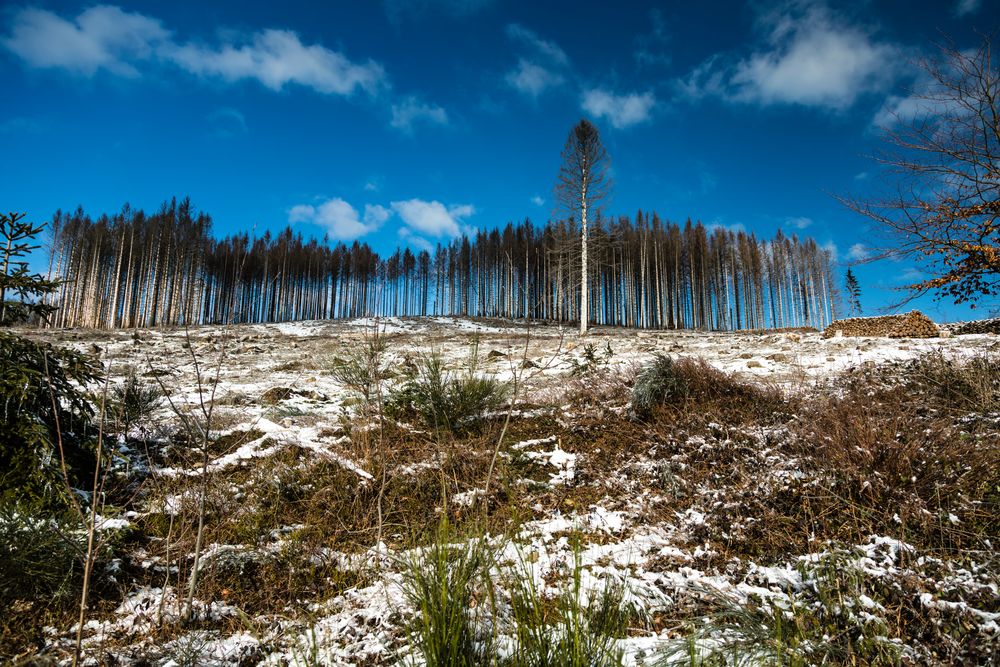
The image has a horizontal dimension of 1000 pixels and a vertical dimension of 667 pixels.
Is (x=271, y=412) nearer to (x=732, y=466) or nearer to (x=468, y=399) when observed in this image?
(x=468, y=399)

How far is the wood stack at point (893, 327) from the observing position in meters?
10.8

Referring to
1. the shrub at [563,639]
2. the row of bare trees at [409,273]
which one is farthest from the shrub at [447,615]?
the row of bare trees at [409,273]

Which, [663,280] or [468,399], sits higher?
[663,280]

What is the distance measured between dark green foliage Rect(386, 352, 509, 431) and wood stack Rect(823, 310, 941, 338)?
10649mm

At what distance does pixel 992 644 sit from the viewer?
2045mm

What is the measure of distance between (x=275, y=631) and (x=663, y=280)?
46079 mm

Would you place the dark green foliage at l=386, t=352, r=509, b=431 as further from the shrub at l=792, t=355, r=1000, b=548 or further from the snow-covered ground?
the shrub at l=792, t=355, r=1000, b=548

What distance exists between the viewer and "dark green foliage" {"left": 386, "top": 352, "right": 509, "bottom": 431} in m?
5.20

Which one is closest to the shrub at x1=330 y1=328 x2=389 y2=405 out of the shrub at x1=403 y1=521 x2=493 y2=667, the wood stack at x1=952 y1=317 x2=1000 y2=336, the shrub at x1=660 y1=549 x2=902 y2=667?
the shrub at x1=403 y1=521 x2=493 y2=667

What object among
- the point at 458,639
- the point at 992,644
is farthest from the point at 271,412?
the point at 992,644

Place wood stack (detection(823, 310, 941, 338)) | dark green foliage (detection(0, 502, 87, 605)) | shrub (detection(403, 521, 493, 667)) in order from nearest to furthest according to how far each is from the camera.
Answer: shrub (detection(403, 521, 493, 667))
dark green foliage (detection(0, 502, 87, 605))
wood stack (detection(823, 310, 941, 338))

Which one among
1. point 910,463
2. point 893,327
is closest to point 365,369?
point 910,463

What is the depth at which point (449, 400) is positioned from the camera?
5340 mm

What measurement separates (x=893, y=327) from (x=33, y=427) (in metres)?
16.1
